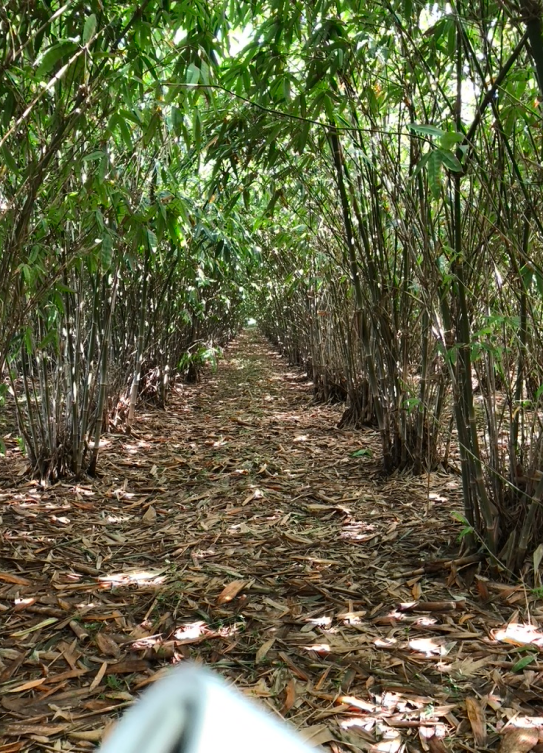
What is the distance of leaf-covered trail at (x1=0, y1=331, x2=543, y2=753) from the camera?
161 centimetres

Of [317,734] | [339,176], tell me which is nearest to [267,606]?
[317,734]

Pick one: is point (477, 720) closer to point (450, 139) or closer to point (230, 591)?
point (230, 591)

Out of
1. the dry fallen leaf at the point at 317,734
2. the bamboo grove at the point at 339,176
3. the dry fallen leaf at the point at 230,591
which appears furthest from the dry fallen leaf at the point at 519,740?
the dry fallen leaf at the point at 230,591

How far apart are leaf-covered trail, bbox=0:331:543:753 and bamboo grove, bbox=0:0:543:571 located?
1.16ft

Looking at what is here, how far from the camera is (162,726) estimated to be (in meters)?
0.38

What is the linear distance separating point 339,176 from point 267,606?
7.68 ft

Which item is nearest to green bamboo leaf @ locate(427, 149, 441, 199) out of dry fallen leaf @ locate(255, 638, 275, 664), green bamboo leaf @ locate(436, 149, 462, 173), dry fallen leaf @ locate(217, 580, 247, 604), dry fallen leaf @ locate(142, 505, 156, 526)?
green bamboo leaf @ locate(436, 149, 462, 173)

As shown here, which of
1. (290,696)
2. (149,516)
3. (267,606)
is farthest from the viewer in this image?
(149,516)

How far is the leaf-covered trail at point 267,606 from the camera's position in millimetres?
1614

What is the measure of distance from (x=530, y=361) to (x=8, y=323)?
2019mm

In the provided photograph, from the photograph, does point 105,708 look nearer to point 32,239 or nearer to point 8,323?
point 8,323

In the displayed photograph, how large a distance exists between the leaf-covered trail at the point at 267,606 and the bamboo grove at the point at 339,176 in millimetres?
355

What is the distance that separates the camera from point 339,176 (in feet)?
11.0

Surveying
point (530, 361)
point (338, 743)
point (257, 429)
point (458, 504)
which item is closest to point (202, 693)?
point (338, 743)
